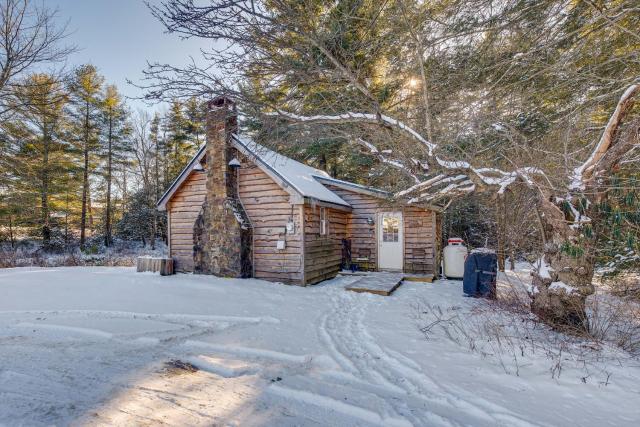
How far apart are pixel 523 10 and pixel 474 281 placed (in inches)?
222

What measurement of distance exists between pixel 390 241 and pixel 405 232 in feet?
2.19

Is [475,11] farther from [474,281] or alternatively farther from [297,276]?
[297,276]

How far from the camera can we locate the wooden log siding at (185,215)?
1049 centimetres

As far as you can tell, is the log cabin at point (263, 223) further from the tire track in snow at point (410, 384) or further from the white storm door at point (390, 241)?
the tire track in snow at point (410, 384)

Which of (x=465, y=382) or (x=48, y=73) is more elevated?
(x=48, y=73)

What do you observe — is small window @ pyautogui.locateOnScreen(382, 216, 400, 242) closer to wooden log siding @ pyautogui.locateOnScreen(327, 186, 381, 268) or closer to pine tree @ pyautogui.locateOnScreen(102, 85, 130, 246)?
wooden log siding @ pyautogui.locateOnScreen(327, 186, 381, 268)

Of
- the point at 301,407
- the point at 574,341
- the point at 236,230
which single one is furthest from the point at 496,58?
the point at 236,230

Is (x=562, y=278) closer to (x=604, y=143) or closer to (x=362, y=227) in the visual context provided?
(x=604, y=143)

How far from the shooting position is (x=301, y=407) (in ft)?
7.95

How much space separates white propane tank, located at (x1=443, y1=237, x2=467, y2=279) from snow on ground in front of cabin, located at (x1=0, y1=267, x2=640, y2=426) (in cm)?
549

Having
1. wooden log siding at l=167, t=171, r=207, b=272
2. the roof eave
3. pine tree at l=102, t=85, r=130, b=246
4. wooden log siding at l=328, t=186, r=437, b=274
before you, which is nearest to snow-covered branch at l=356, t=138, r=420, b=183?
wooden log siding at l=328, t=186, r=437, b=274

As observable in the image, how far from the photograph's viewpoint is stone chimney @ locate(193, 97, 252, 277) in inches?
353

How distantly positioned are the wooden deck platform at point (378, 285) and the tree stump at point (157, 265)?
5988 millimetres

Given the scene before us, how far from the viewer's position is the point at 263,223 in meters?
9.36
